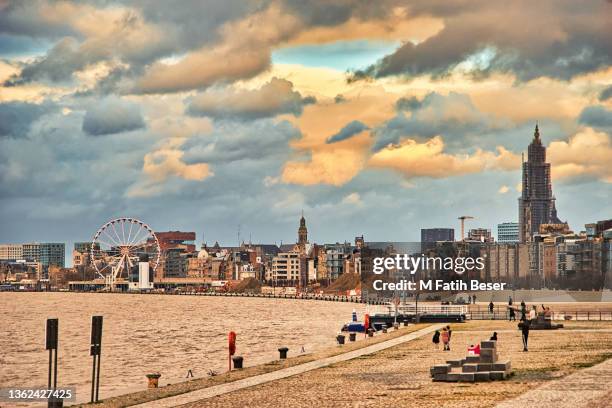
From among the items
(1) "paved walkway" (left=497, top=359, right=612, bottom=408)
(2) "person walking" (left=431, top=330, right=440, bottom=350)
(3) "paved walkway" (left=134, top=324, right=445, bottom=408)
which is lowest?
(3) "paved walkway" (left=134, top=324, right=445, bottom=408)

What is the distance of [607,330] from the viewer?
79750 millimetres

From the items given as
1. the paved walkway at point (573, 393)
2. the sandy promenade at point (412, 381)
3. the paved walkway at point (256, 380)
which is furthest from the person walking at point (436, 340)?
the paved walkway at point (573, 393)

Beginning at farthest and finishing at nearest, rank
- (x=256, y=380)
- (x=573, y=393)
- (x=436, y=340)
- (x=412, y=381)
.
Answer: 1. (x=436, y=340)
2. (x=256, y=380)
3. (x=412, y=381)
4. (x=573, y=393)

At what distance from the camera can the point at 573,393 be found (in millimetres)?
38031

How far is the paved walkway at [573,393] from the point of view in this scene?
116 ft

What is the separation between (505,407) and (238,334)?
85214mm

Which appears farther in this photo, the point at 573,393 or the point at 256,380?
the point at 256,380

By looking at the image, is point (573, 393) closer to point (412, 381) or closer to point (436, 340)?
point (412, 381)

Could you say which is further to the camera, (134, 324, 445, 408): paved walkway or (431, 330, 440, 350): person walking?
(431, 330, 440, 350): person walking

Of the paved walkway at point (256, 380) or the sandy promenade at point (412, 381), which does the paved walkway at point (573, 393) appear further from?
the paved walkway at point (256, 380)

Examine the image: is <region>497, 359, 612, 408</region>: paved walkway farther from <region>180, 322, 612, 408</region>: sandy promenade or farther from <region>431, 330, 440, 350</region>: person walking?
<region>431, 330, 440, 350</region>: person walking

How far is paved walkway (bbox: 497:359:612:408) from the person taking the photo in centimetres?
3531

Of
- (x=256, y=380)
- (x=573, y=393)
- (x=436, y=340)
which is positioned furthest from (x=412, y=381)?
(x=436, y=340)

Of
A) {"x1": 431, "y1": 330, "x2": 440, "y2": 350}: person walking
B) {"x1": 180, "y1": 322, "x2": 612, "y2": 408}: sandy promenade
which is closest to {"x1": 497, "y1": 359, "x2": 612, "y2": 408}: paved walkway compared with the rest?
{"x1": 180, "y1": 322, "x2": 612, "y2": 408}: sandy promenade
